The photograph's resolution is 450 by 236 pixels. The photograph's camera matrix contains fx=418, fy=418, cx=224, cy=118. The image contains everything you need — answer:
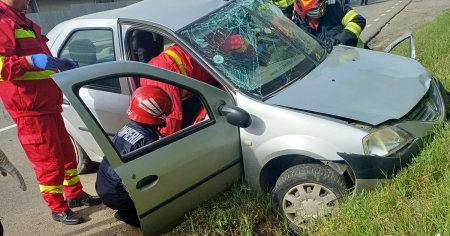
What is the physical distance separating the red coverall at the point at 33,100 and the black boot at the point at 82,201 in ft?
1.00

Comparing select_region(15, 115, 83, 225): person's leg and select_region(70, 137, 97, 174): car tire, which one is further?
select_region(70, 137, 97, 174): car tire

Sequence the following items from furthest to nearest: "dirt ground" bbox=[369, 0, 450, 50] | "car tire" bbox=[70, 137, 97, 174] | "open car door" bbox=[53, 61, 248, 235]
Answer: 1. "dirt ground" bbox=[369, 0, 450, 50]
2. "car tire" bbox=[70, 137, 97, 174]
3. "open car door" bbox=[53, 61, 248, 235]

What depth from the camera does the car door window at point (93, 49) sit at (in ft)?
12.1

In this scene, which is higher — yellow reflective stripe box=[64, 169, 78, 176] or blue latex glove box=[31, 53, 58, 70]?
blue latex glove box=[31, 53, 58, 70]

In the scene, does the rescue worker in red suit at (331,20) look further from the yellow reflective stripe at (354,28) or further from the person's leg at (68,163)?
the person's leg at (68,163)

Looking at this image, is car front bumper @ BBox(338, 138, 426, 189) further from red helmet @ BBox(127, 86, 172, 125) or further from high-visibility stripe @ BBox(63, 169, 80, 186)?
high-visibility stripe @ BBox(63, 169, 80, 186)

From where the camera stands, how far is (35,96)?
328 centimetres

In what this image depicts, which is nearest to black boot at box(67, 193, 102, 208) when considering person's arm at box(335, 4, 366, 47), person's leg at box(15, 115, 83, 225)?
person's leg at box(15, 115, 83, 225)

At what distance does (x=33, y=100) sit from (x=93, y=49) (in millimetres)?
889

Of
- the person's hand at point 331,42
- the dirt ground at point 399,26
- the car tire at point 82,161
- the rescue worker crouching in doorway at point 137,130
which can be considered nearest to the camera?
the rescue worker crouching in doorway at point 137,130

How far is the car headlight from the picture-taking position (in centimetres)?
260

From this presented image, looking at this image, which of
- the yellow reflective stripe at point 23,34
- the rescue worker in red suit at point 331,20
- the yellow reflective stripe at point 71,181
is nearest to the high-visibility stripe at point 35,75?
the yellow reflective stripe at point 23,34

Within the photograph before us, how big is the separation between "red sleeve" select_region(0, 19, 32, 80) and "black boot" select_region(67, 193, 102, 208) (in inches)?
54.0

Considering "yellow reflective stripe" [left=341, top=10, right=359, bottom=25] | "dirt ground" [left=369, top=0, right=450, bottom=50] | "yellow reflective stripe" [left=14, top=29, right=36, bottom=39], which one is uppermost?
"yellow reflective stripe" [left=14, top=29, right=36, bottom=39]
